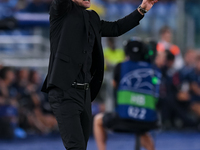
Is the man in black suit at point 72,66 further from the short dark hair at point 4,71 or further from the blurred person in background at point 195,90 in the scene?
the blurred person in background at point 195,90

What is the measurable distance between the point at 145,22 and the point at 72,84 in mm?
9743

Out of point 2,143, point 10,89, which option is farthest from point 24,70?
point 2,143

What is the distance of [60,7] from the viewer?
4.06 metres

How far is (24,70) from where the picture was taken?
10922 millimetres

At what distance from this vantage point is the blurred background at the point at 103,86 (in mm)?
10031

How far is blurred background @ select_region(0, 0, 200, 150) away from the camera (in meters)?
10.0

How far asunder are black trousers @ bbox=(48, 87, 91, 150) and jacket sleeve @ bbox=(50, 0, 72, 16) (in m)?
0.64

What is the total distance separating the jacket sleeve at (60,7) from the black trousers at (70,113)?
64 centimetres

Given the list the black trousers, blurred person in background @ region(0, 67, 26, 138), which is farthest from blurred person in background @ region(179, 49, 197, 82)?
the black trousers

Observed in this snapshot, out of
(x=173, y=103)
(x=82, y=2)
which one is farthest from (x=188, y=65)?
(x=82, y=2)

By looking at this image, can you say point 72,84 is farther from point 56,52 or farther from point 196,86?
point 196,86

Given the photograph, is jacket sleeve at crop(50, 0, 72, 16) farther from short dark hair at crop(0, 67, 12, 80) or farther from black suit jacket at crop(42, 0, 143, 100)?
short dark hair at crop(0, 67, 12, 80)

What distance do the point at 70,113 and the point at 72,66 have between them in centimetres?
40

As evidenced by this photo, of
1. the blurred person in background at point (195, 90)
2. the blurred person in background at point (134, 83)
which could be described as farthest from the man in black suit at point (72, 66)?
the blurred person in background at point (195, 90)
